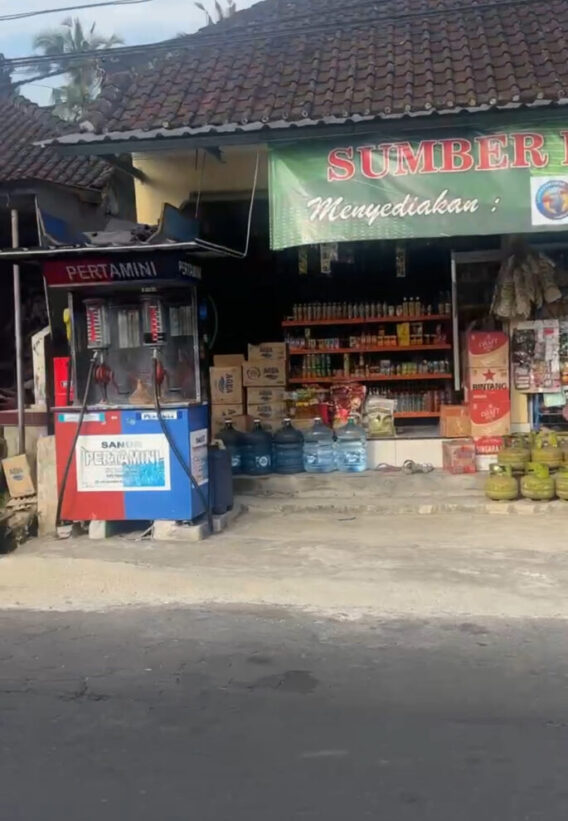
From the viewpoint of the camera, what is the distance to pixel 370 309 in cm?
1295

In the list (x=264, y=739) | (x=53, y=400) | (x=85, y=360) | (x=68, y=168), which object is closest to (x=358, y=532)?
(x=85, y=360)

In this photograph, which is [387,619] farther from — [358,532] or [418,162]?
[418,162]

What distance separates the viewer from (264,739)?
4750mm

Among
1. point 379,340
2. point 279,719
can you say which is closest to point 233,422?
point 379,340

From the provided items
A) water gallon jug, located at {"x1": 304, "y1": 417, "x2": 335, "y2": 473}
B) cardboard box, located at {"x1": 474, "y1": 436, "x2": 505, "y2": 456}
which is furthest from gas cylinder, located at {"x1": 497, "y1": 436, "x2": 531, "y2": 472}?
water gallon jug, located at {"x1": 304, "y1": 417, "x2": 335, "y2": 473}

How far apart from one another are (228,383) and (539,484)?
4559 millimetres

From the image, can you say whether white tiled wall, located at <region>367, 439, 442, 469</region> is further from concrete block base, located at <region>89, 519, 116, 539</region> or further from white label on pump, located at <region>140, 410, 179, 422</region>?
concrete block base, located at <region>89, 519, 116, 539</region>

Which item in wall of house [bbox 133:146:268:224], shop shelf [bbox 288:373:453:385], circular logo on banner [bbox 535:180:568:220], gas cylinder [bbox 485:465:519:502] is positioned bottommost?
gas cylinder [bbox 485:465:519:502]

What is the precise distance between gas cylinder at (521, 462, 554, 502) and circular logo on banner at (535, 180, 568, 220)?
2.66m

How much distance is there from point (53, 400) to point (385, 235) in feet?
15.1

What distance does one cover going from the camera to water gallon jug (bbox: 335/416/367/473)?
1174 cm

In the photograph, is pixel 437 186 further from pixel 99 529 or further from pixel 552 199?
pixel 99 529

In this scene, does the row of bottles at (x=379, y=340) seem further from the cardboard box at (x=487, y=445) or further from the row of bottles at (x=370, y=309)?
the cardboard box at (x=487, y=445)

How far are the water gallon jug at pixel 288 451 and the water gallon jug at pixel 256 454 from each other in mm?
112
